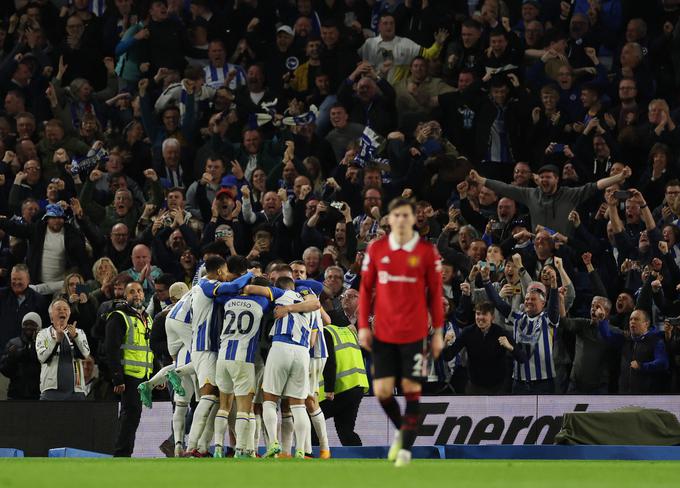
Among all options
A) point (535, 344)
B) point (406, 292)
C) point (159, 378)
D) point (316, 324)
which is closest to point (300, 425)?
point (316, 324)

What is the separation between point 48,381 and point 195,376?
2963 millimetres

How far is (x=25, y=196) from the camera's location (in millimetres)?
22250

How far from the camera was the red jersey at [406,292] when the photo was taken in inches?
438

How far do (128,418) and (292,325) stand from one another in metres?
3.02

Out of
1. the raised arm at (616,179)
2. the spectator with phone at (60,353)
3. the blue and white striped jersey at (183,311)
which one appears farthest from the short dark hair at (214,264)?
the raised arm at (616,179)

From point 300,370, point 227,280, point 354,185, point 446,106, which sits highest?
point 446,106

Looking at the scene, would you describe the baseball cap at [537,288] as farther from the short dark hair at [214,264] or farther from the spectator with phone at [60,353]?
the spectator with phone at [60,353]

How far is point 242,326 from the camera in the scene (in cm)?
1520

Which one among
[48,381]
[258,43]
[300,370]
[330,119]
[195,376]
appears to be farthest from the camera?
[258,43]

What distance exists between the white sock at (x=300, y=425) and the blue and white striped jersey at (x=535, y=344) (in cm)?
370

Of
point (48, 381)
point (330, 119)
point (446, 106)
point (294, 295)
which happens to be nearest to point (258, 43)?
point (330, 119)

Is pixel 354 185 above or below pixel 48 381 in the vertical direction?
above

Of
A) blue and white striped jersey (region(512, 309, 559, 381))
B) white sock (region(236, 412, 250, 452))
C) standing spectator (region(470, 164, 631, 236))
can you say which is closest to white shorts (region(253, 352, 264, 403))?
white sock (region(236, 412, 250, 452))

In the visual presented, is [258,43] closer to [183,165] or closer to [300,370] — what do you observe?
[183,165]
